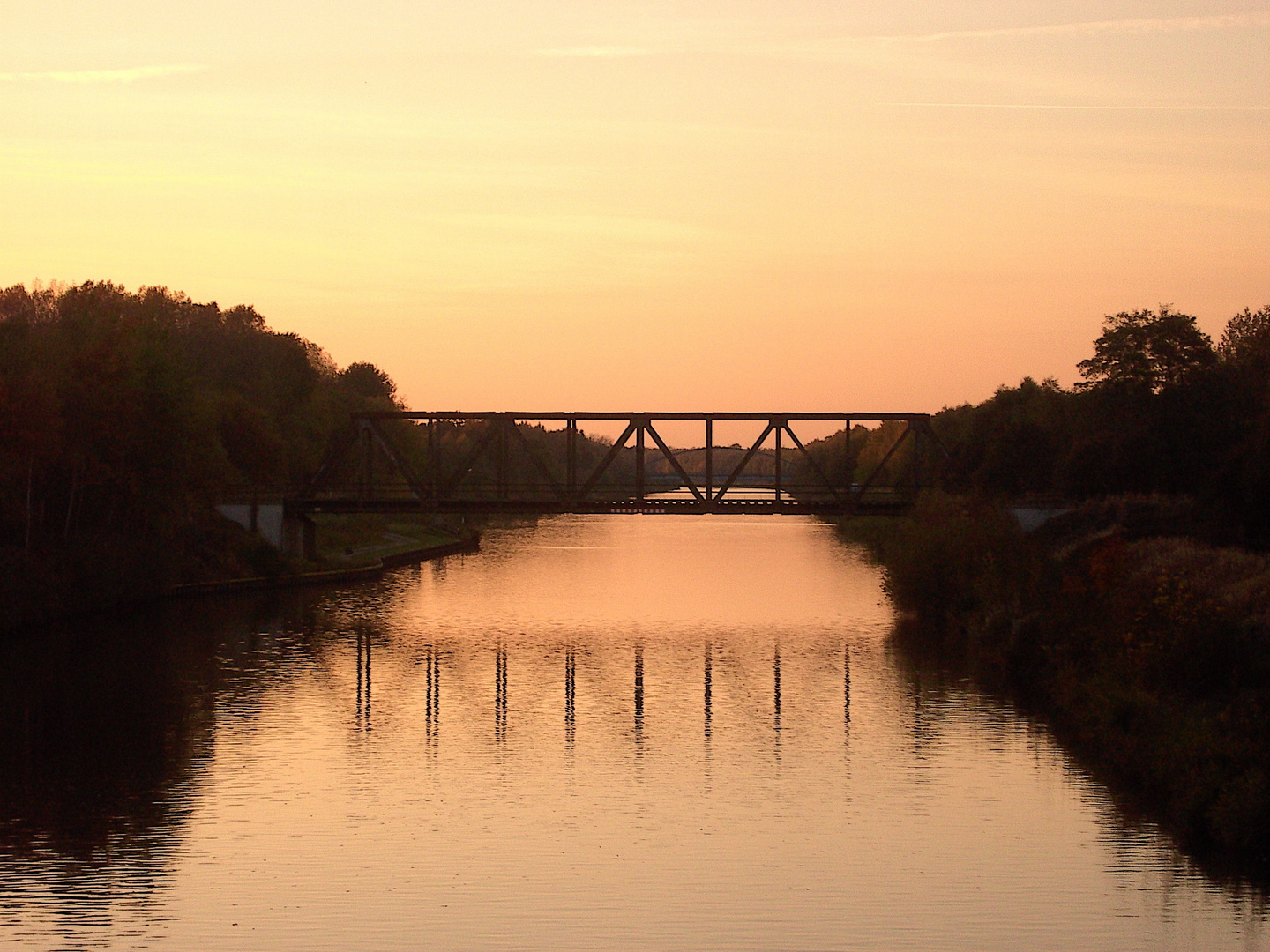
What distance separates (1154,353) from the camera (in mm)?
73625

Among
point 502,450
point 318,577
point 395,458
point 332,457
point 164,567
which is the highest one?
point 502,450

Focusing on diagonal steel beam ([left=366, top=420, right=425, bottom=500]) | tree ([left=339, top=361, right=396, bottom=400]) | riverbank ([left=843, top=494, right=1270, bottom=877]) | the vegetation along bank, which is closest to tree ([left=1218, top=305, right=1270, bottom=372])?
the vegetation along bank

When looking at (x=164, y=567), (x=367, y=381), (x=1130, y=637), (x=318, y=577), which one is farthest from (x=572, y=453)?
(x=367, y=381)

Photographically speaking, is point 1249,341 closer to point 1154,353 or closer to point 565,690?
point 1154,353

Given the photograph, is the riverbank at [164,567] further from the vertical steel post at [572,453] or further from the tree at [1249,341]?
the tree at [1249,341]

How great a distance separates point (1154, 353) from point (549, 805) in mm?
50957

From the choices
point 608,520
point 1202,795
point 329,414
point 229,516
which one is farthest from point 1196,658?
point 608,520

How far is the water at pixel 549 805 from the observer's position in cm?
2352

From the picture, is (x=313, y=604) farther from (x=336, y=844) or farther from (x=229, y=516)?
(x=336, y=844)

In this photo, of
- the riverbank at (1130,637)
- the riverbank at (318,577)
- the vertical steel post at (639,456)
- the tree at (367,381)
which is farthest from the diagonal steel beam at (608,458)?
the tree at (367,381)

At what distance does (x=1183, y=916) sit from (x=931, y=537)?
116ft

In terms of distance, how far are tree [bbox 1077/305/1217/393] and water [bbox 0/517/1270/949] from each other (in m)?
23.7

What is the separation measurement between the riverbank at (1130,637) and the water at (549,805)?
1168mm

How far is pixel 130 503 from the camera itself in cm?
6309
